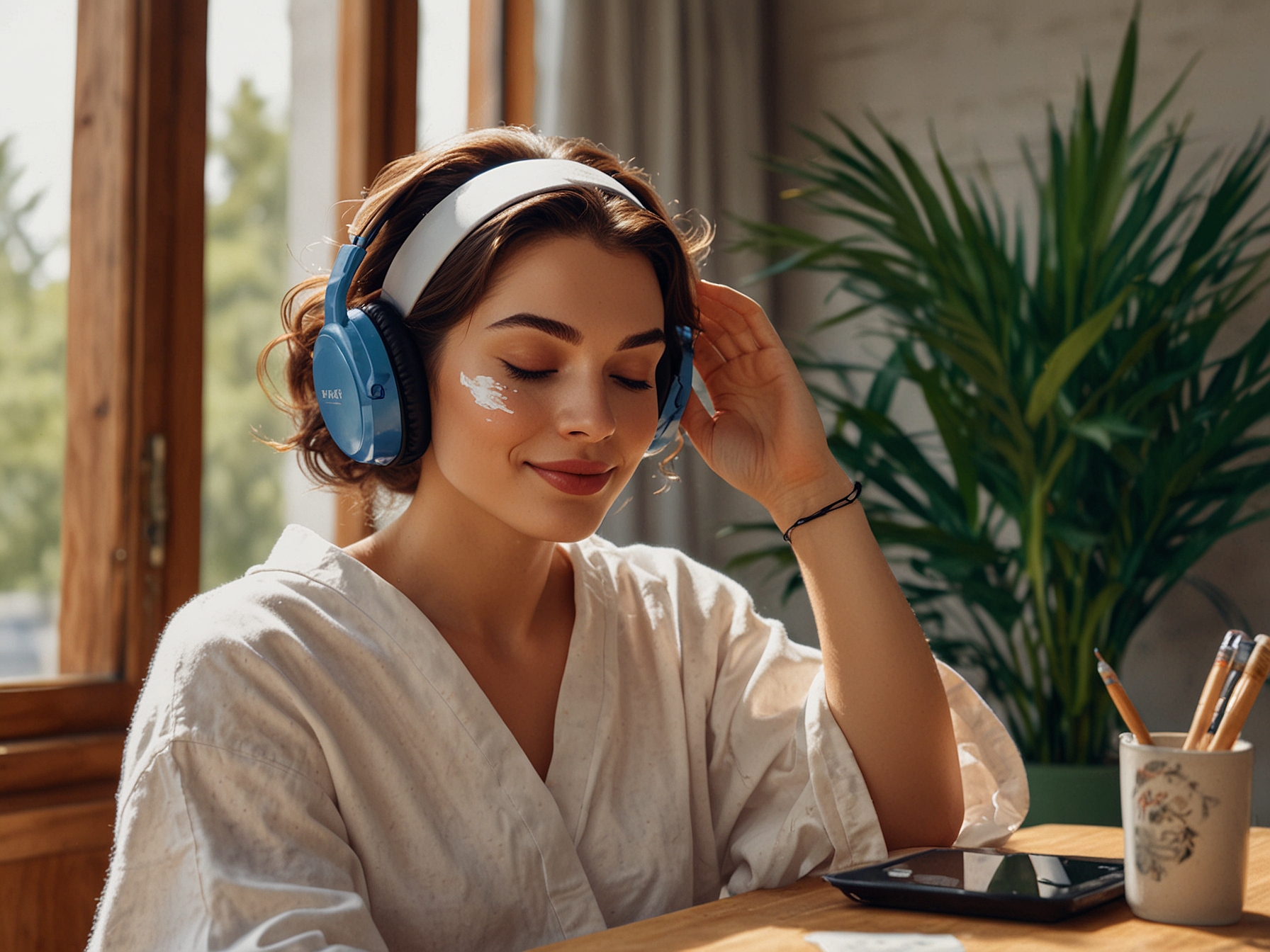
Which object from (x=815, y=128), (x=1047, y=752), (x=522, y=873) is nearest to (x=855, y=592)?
(x=522, y=873)

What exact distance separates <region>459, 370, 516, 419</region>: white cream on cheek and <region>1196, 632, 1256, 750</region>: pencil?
60cm

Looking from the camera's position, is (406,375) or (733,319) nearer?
(406,375)

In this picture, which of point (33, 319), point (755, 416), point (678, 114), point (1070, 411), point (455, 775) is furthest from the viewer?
point (678, 114)

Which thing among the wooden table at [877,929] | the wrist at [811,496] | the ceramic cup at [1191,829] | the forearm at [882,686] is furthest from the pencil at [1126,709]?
the wrist at [811,496]

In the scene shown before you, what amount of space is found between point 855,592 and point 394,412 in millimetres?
474

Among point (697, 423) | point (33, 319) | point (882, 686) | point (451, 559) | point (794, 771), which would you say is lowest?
point (794, 771)

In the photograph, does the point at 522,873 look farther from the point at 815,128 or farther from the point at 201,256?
the point at 815,128

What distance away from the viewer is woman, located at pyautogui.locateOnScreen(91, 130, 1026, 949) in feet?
2.96

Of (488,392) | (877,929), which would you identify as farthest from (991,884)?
(488,392)

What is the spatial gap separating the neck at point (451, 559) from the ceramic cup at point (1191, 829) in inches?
23.3

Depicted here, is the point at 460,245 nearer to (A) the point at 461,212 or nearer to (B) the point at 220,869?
(A) the point at 461,212

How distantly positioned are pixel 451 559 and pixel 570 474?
17 centimetres

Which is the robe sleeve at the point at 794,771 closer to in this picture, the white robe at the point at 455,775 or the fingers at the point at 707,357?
the white robe at the point at 455,775

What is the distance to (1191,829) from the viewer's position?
31.8 inches
